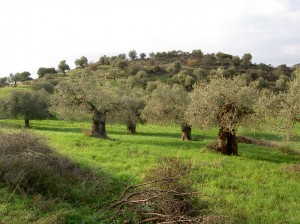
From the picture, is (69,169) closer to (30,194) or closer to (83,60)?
(30,194)

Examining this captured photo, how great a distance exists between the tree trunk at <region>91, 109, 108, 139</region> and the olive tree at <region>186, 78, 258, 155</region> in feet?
41.8

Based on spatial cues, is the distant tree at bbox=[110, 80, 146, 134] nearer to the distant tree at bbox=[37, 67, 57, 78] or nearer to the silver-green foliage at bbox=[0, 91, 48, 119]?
the silver-green foliage at bbox=[0, 91, 48, 119]

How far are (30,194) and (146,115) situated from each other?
36.2 metres

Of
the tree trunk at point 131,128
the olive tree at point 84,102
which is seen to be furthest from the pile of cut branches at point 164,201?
the tree trunk at point 131,128

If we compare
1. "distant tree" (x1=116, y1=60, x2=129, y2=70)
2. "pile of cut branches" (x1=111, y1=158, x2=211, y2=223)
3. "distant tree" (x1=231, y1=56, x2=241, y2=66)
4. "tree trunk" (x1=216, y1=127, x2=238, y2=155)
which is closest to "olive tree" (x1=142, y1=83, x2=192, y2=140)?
"tree trunk" (x1=216, y1=127, x2=238, y2=155)

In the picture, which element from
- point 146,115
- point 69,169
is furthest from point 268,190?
point 146,115

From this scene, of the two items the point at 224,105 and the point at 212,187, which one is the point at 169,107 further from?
the point at 212,187

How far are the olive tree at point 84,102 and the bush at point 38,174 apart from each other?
2198cm

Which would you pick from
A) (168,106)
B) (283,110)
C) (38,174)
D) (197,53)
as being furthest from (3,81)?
(38,174)

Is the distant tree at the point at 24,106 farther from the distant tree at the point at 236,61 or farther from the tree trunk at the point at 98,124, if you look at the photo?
the distant tree at the point at 236,61

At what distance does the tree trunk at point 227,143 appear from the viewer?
28125 mm

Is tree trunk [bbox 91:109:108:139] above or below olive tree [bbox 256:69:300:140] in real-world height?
below

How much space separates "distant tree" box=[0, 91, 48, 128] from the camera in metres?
59.3

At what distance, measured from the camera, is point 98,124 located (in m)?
37.5
